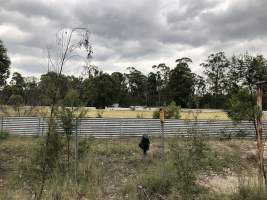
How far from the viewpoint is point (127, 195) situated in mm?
12266

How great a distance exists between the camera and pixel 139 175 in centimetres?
1460

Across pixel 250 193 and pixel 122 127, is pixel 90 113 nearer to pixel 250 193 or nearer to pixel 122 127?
pixel 122 127

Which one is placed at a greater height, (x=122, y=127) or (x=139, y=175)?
(x=122, y=127)

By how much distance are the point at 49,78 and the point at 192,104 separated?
9863 cm

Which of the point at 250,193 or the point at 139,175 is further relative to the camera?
the point at 139,175

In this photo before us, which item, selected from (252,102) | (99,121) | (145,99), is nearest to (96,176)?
(252,102)

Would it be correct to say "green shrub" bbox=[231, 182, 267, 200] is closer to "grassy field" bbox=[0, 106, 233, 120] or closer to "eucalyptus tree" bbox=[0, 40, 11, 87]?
"grassy field" bbox=[0, 106, 233, 120]

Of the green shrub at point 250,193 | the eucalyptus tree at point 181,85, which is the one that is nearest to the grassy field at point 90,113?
the green shrub at point 250,193


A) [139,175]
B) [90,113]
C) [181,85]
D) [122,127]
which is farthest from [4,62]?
[181,85]

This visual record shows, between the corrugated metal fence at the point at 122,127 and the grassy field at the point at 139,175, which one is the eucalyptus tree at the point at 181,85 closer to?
the corrugated metal fence at the point at 122,127

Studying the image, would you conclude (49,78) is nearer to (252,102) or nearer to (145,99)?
(252,102)

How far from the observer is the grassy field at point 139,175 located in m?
10.5

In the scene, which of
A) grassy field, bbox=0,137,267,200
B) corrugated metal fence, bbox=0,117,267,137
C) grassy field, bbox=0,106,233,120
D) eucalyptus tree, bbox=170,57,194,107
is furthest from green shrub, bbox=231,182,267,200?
eucalyptus tree, bbox=170,57,194,107

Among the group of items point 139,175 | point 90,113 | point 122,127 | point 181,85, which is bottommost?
point 139,175
